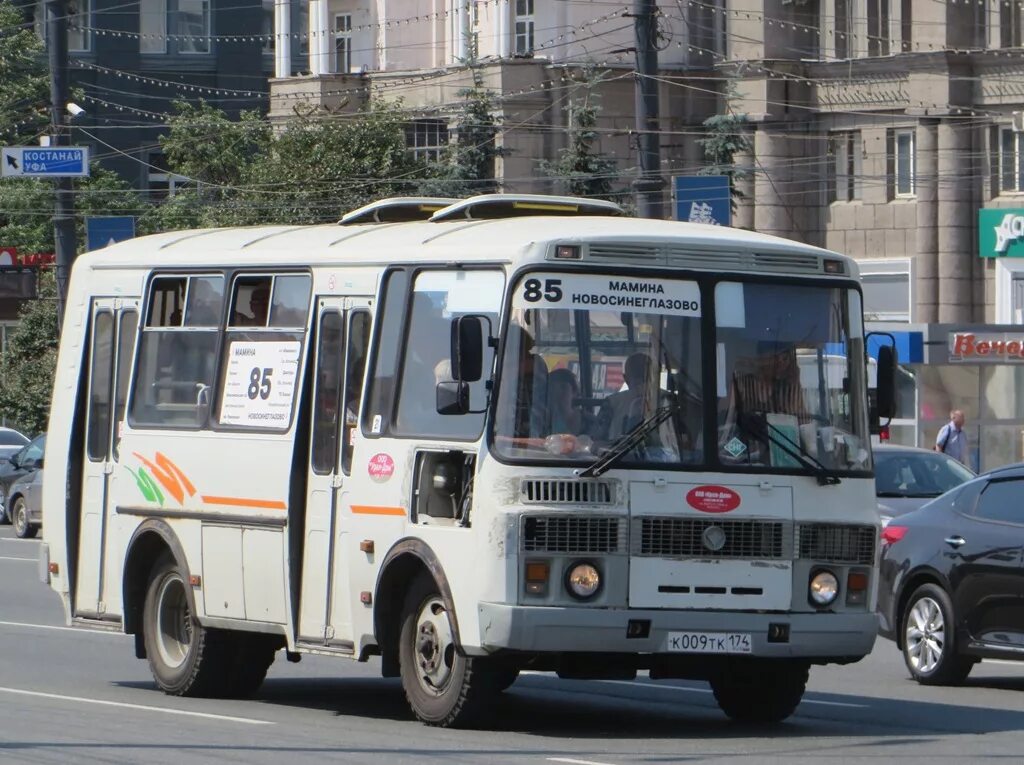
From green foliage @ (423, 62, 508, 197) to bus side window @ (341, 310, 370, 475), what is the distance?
110ft

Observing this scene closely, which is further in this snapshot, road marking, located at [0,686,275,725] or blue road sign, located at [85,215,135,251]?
blue road sign, located at [85,215,135,251]

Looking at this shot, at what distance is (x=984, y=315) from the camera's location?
43.6 metres

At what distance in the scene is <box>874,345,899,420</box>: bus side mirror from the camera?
11.7 m

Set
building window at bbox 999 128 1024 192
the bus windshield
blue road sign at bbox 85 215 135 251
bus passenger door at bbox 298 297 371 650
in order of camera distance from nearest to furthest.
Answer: the bus windshield
bus passenger door at bbox 298 297 371 650
blue road sign at bbox 85 215 135 251
building window at bbox 999 128 1024 192

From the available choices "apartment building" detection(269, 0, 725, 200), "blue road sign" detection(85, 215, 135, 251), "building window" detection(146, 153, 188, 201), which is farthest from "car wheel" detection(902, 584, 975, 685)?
"building window" detection(146, 153, 188, 201)

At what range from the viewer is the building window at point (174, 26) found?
70.8 metres

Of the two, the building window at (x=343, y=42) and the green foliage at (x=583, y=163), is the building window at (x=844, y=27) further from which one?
the building window at (x=343, y=42)

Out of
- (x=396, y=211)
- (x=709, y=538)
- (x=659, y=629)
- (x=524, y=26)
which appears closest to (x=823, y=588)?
(x=709, y=538)

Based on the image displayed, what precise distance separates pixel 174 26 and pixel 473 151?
28.0 metres

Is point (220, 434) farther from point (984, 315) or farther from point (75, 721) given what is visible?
point (984, 315)

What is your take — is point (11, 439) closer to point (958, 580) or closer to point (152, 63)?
point (958, 580)

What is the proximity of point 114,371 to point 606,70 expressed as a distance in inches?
1326

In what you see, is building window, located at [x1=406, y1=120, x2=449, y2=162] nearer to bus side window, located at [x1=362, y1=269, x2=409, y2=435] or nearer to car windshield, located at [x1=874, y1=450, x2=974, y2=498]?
car windshield, located at [x1=874, y1=450, x2=974, y2=498]

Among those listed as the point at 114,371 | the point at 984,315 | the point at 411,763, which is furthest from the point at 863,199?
the point at 411,763
